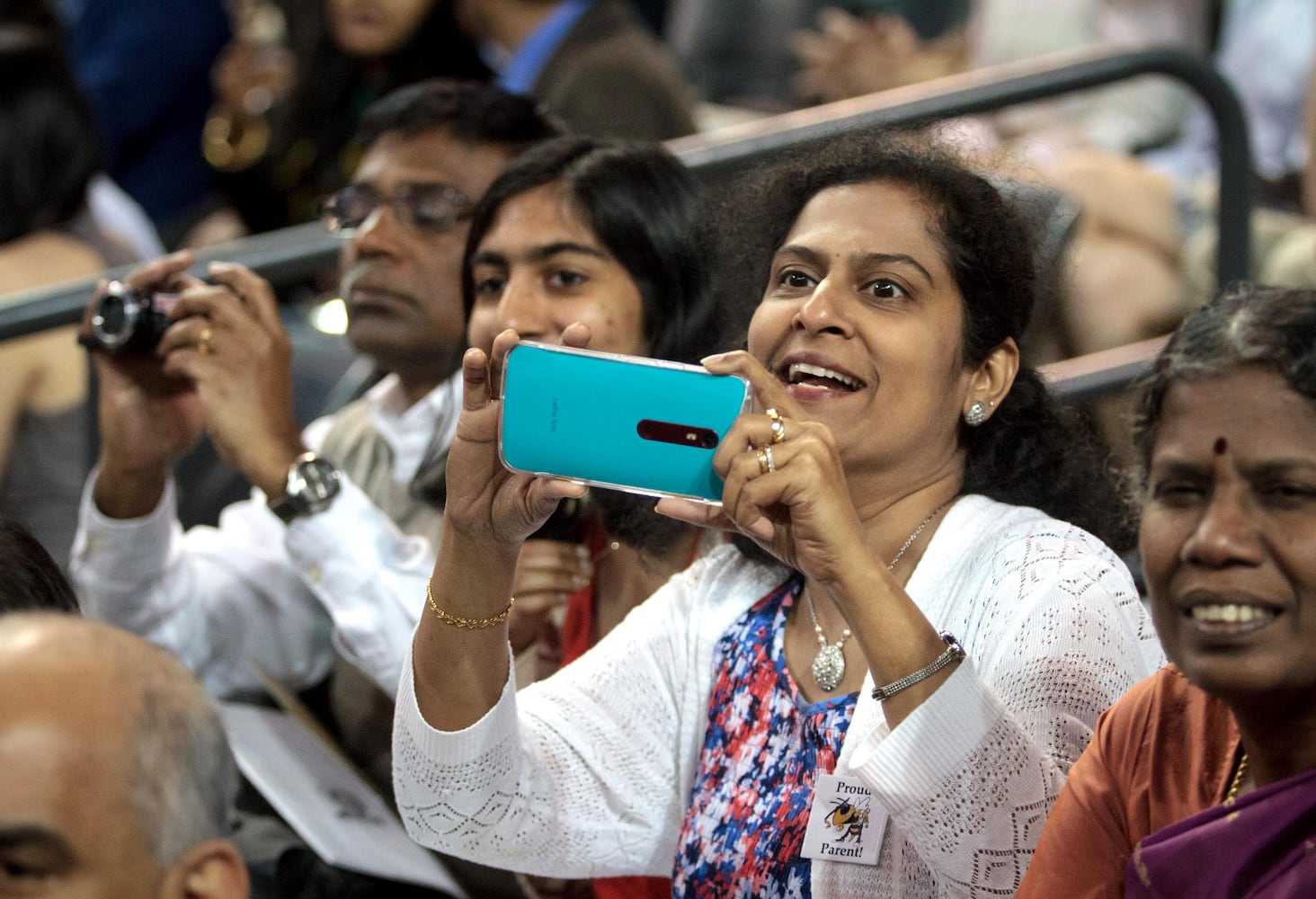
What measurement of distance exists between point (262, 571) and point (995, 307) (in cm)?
144

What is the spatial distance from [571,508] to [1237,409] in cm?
112

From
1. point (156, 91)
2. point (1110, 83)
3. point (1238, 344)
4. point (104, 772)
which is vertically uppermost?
point (1110, 83)

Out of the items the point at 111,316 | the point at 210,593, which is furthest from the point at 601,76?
the point at 210,593

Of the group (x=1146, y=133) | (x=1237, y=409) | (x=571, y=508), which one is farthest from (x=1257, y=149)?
(x=1237, y=409)

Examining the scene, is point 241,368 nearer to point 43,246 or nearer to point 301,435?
point 301,435

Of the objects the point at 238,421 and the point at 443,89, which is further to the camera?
the point at 443,89

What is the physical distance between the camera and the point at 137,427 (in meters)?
2.67

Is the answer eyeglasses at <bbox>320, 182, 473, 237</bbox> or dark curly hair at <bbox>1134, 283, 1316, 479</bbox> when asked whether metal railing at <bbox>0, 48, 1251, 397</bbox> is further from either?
dark curly hair at <bbox>1134, 283, 1316, 479</bbox>

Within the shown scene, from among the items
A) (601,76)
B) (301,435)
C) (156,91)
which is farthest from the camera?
(156,91)

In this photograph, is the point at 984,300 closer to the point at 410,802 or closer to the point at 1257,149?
the point at 410,802

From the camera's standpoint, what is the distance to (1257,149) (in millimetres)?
3896

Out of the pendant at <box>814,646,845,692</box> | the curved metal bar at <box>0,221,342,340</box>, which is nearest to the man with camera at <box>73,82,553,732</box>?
the curved metal bar at <box>0,221,342,340</box>

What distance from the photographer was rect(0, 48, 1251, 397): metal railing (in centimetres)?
286

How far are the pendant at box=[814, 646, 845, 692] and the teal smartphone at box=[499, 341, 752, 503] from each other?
0.35 m
